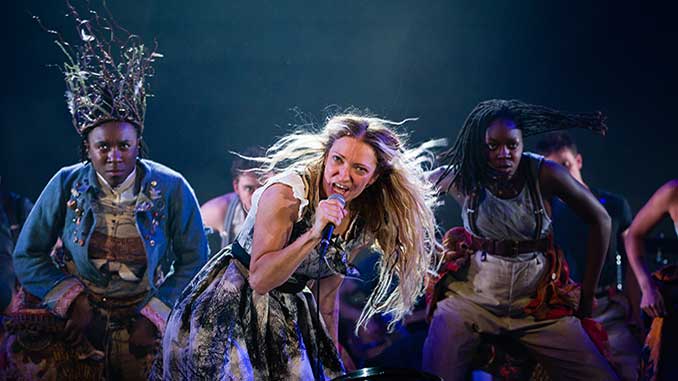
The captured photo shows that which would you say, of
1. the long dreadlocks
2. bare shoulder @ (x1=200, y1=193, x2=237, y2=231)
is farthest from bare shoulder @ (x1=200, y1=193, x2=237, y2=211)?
the long dreadlocks

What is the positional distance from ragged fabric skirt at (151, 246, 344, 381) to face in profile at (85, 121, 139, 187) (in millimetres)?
A: 2007

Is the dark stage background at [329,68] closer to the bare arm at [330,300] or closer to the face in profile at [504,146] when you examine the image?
the face in profile at [504,146]

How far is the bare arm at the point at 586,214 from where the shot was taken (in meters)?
4.61

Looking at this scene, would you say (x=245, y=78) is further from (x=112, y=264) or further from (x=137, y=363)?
(x=137, y=363)

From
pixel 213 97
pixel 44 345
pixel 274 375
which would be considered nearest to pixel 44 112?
pixel 213 97

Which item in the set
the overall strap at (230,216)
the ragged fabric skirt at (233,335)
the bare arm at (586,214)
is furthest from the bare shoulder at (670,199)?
the overall strap at (230,216)

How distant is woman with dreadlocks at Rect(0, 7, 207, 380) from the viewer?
15.9ft

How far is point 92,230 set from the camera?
484 centimetres

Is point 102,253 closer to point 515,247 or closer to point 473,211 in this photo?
point 473,211

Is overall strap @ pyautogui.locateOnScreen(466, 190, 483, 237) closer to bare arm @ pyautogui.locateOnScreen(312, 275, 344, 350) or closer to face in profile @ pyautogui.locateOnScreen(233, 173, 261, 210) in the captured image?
bare arm @ pyautogui.locateOnScreen(312, 275, 344, 350)

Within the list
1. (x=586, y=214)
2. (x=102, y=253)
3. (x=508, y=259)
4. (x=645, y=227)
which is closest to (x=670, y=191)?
(x=645, y=227)

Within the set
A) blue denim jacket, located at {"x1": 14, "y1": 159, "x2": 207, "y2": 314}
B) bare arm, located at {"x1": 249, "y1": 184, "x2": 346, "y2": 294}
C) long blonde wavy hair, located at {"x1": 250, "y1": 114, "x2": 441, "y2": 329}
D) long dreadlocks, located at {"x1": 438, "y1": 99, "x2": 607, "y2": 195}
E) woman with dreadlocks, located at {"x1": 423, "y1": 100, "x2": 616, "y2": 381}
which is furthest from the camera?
blue denim jacket, located at {"x1": 14, "y1": 159, "x2": 207, "y2": 314}

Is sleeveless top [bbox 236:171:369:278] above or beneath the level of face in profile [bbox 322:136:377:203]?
beneath

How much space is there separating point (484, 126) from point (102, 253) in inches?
113
